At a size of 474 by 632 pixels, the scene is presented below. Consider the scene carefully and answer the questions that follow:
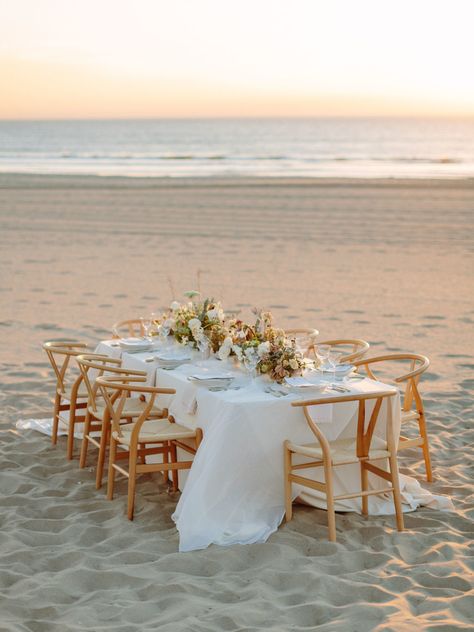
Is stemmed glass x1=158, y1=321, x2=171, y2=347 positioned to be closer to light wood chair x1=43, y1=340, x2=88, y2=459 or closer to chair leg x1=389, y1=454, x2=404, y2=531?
light wood chair x1=43, y1=340, x2=88, y2=459

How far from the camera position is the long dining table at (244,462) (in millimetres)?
5254

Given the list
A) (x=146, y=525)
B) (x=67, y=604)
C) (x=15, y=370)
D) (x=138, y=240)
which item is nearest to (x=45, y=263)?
(x=138, y=240)

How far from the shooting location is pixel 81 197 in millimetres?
25703

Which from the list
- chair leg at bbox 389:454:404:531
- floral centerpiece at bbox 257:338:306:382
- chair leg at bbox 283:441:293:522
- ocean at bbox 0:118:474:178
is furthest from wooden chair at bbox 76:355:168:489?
ocean at bbox 0:118:474:178

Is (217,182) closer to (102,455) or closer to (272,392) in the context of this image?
(102,455)

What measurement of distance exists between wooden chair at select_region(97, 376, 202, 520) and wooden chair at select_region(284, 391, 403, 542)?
0.64 metres

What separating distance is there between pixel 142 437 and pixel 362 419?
131 centimetres

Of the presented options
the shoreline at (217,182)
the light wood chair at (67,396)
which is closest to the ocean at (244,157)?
the shoreline at (217,182)

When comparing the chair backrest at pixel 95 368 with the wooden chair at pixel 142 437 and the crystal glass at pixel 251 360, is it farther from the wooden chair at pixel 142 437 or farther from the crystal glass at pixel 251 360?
the crystal glass at pixel 251 360

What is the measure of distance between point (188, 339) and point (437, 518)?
2.09 meters

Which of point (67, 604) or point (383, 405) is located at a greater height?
point (383, 405)

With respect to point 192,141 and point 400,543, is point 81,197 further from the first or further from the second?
point 192,141

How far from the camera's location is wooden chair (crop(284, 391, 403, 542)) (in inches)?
205

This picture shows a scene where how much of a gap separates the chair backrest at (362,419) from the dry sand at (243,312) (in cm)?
46
